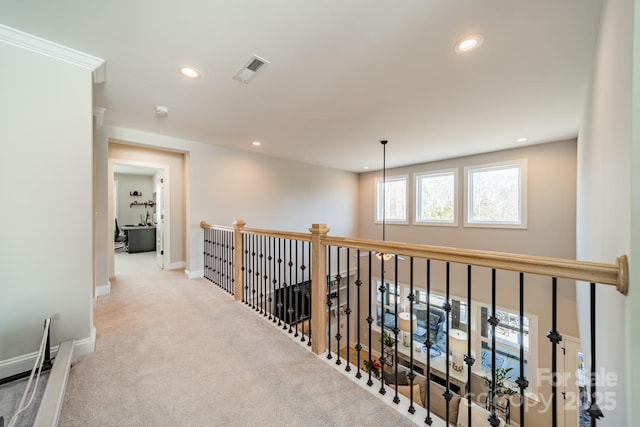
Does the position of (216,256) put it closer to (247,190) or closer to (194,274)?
(194,274)

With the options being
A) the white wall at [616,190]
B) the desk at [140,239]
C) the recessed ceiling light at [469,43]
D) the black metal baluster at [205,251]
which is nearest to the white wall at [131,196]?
the desk at [140,239]

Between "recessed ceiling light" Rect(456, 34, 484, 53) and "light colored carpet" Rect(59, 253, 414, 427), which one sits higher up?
"recessed ceiling light" Rect(456, 34, 484, 53)

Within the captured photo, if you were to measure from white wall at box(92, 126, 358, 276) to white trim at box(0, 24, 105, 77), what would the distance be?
1917mm

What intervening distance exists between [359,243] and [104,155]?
3890 millimetres

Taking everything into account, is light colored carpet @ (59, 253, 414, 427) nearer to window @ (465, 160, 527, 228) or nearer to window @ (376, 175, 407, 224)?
window @ (465, 160, 527, 228)

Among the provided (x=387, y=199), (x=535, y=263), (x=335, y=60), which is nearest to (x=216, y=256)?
(x=335, y=60)

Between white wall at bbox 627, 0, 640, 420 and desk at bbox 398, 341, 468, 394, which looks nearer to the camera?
white wall at bbox 627, 0, 640, 420

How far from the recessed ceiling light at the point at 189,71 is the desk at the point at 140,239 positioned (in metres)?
6.40

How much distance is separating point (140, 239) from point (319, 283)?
710 cm

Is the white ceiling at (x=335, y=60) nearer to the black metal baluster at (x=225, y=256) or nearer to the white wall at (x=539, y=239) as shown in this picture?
the white wall at (x=539, y=239)

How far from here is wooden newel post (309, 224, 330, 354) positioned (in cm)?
A: 212

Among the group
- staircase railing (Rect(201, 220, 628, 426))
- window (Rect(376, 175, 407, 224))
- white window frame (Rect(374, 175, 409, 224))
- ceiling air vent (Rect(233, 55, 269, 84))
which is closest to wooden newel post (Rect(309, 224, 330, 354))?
staircase railing (Rect(201, 220, 628, 426))

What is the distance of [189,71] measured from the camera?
2.26 m

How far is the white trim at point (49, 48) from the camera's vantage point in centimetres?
177
